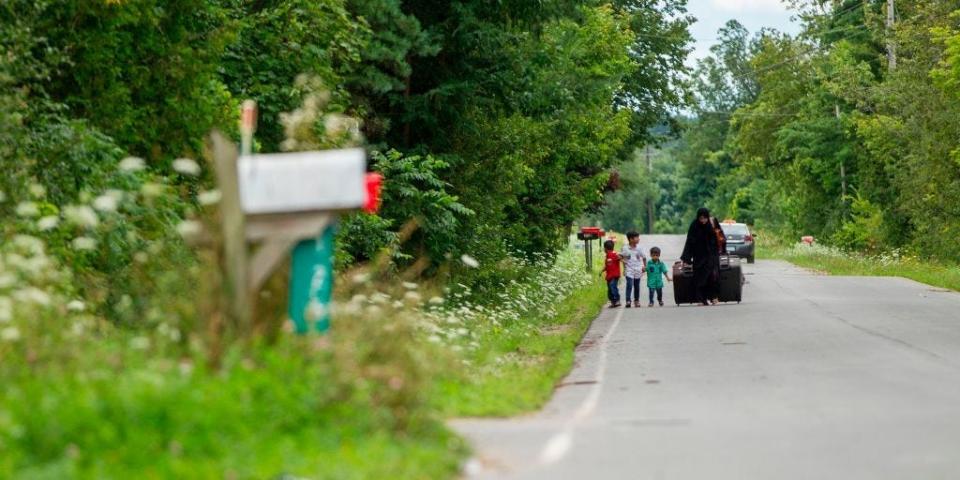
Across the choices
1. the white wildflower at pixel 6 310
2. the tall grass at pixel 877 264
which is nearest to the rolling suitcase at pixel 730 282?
the tall grass at pixel 877 264

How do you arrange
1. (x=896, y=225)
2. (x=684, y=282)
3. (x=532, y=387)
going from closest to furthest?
1. (x=532, y=387)
2. (x=684, y=282)
3. (x=896, y=225)

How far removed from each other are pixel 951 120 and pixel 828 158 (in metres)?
26.0

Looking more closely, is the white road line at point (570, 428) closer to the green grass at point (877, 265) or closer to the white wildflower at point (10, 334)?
the white wildflower at point (10, 334)

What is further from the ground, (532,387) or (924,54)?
(924,54)

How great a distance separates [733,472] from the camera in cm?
966

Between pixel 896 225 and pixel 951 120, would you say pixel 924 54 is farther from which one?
pixel 896 225

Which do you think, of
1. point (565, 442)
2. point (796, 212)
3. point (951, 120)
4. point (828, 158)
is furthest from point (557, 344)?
point (796, 212)

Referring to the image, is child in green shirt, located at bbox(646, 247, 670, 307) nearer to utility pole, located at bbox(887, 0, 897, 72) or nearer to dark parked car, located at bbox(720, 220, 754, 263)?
utility pole, located at bbox(887, 0, 897, 72)

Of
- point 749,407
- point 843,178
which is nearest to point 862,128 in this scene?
point 843,178

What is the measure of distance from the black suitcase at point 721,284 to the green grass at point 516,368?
2.05 m

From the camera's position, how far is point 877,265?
2299 inches

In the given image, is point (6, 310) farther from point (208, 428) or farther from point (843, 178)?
point (843, 178)

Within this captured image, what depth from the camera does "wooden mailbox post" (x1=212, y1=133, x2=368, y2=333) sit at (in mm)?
10336

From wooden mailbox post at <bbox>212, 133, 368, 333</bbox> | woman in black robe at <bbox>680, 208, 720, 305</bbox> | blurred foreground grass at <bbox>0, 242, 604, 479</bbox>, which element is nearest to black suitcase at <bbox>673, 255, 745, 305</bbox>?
woman in black robe at <bbox>680, 208, 720, 305</bbox>
